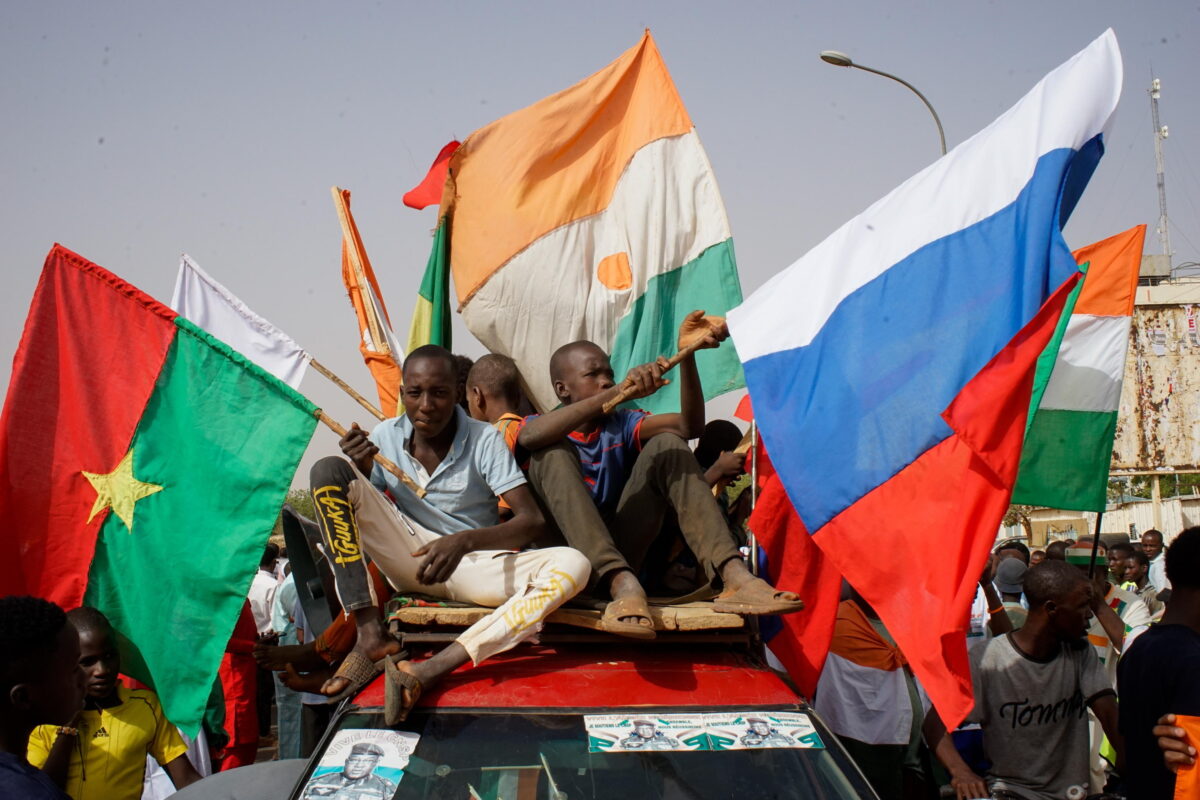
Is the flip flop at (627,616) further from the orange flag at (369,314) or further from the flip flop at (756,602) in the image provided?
the orange flag at (369,314)

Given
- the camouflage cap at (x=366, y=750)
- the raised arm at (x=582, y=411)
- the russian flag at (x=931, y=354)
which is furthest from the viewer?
the raised arm at (x=582, y=411)

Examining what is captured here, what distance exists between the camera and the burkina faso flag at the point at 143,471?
4.20 meters

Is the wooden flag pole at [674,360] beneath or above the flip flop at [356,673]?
above

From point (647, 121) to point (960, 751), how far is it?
3765 millimetres

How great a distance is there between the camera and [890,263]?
13.6 feet

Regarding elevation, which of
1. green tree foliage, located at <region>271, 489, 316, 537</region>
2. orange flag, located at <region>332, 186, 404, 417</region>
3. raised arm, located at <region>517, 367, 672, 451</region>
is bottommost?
green tree foliage, located at <region>271, 489, 316, 537</region>

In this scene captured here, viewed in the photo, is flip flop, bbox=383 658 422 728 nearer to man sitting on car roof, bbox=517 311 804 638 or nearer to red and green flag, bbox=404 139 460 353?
man sitting on car roof, bbox=517 311 804 638

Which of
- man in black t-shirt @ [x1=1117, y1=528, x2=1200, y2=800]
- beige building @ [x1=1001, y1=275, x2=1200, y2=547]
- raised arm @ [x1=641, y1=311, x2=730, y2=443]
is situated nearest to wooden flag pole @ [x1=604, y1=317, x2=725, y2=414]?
raised arm @ [x1=641, y1=311, x2=730, y2=443]

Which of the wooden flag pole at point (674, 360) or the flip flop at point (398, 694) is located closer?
the flip flop at point (398, 694)

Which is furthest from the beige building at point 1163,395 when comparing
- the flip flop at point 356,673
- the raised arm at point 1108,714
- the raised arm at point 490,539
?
the flip flop at point 356,673

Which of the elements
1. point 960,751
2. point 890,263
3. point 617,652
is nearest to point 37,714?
point 617,652

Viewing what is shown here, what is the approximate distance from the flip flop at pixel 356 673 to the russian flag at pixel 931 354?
1.57 metres

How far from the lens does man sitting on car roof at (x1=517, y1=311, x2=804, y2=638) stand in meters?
3.49

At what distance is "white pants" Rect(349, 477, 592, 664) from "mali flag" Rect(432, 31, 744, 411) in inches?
74.9
